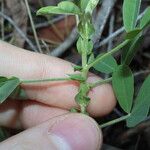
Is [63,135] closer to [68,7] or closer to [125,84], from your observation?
[125,84]

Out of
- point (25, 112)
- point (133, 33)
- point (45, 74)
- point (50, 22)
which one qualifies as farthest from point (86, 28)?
point (50, 22)

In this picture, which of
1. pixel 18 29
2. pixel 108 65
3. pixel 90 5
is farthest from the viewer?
pixel 18 29

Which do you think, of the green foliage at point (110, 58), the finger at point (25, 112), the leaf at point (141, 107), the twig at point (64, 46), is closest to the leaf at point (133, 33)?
the green foliage at point (110, 58)

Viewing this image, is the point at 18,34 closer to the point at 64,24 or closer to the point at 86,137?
the point at 64,24

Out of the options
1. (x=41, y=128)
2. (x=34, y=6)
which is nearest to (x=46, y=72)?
(x=41, y=128)

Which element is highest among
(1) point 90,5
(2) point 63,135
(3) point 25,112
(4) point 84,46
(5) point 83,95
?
(1) point 90,5
